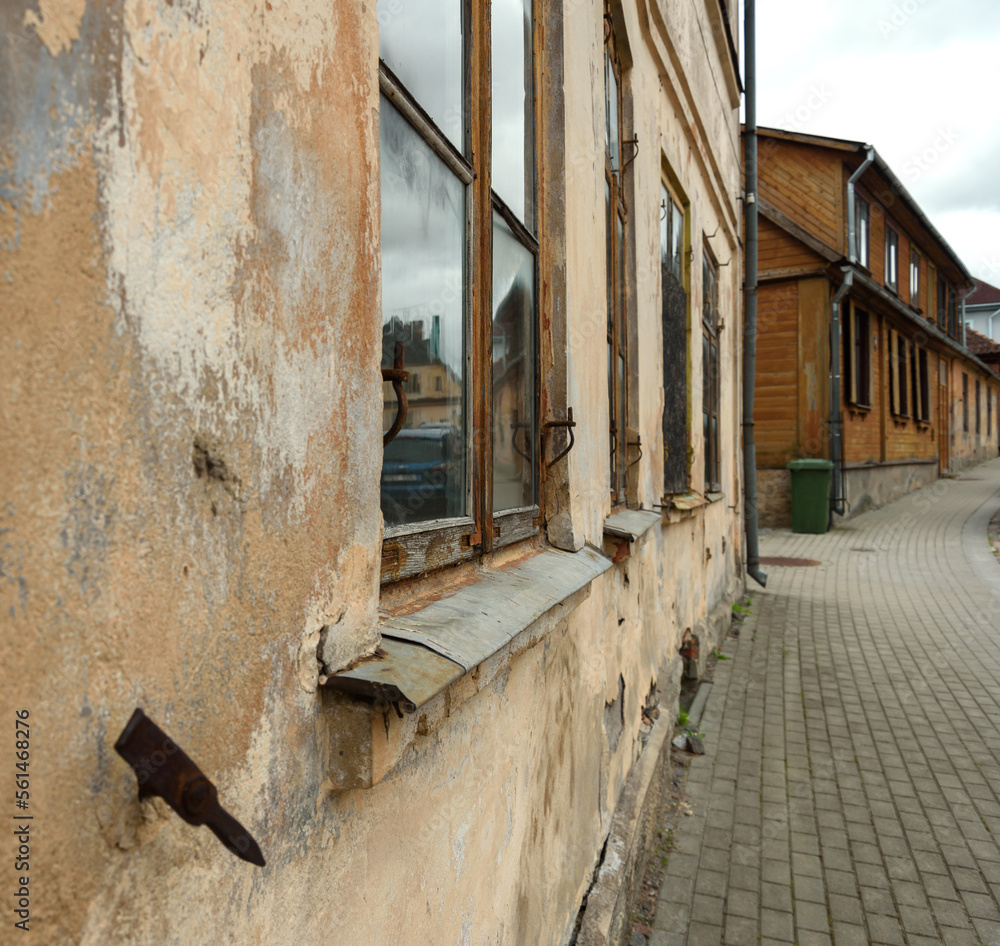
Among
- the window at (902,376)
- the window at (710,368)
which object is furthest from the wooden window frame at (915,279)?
the window at (710,368)

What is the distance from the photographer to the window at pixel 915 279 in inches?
771

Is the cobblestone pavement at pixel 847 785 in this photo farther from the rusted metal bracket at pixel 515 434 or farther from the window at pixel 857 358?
the window at pixel 857 358

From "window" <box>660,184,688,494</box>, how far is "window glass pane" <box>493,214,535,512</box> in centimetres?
238

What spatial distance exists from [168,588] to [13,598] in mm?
152

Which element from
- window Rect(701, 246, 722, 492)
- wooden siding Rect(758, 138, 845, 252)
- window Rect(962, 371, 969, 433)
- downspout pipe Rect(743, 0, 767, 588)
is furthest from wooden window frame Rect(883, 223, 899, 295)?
window Rect(701, 246, 722, 492)

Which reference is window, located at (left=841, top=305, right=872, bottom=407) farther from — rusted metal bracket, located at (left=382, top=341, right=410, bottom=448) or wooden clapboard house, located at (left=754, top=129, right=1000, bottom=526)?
rusted metal bracket, located at (left=382, top=341, right=410, bottom=448)

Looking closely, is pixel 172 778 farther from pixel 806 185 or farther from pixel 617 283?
pixel 806 185

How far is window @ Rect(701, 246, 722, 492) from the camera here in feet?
20.7

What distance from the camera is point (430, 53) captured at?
1.47 metres

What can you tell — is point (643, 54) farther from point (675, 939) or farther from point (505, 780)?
point (675, 939)

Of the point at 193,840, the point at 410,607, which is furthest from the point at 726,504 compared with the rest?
the point at 193,840

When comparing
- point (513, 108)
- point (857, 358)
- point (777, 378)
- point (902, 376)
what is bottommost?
point (513, 108)

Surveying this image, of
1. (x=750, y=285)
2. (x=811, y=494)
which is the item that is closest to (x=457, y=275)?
(x=750, y=285)

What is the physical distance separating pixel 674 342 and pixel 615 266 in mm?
1632
